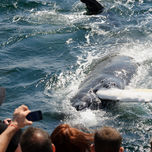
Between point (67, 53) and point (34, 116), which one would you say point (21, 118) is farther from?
point (67, 53)

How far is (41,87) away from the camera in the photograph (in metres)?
11.0

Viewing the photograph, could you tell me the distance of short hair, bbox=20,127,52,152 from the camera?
432 cm

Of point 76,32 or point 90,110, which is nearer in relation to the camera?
point 90,110

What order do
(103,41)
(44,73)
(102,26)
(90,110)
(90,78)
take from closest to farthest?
(90,110) < (90,78) < (44,73) < (103,41) < (102,26)

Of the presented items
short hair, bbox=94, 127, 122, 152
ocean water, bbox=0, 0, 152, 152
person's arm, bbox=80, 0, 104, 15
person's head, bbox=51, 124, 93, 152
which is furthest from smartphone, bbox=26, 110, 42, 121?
person's arm, bbox=80, 0, 104, 15

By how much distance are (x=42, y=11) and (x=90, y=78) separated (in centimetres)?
833

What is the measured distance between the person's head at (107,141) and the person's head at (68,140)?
1.51 ft

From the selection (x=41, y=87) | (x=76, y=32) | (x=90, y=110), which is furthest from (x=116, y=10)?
Answer: (x=90, y=110)

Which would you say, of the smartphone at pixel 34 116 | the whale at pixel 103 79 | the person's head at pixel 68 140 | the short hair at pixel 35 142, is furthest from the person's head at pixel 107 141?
the whale at pixel 103 79

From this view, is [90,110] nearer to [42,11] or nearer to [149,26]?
[149,26]

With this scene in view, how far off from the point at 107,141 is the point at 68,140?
27.0 inches

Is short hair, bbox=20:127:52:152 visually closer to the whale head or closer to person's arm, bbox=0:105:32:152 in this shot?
person's arm, bbox=0:105:32:152

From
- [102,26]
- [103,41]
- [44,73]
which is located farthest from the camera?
[102,26]

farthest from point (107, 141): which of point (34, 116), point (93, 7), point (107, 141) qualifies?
point (93, 7)
